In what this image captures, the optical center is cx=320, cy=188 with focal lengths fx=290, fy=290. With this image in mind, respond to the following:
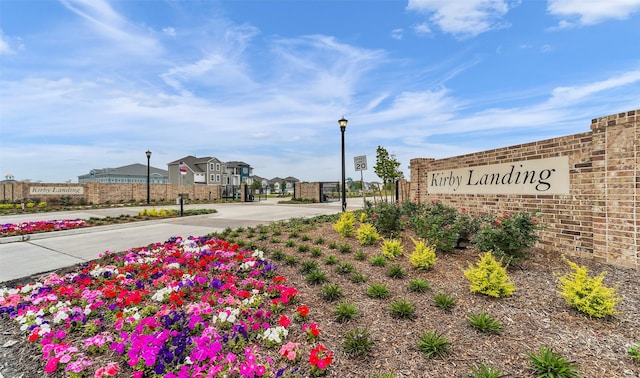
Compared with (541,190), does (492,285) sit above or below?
below

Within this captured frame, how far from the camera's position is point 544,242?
5.16 meters

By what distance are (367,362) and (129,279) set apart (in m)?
4.04

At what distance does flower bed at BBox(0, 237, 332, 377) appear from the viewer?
2.58m

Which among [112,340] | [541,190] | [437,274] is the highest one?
[541,190]

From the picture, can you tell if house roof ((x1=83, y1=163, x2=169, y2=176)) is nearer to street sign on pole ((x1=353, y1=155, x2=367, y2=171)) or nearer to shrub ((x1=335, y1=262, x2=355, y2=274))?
street sign on pole ((x1=353, y1=155, x2=367, y2=171))

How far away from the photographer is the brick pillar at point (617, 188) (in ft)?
13.0

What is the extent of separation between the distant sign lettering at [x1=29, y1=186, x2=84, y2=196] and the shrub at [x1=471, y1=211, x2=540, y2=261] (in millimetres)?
28910

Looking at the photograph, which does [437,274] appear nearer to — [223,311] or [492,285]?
[492,285]

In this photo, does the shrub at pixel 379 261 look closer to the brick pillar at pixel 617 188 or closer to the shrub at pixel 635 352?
the shrub at pixel 635 352

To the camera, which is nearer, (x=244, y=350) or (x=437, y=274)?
(x=244, y=350)

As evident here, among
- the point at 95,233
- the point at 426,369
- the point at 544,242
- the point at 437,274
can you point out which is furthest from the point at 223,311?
the point at 95,233

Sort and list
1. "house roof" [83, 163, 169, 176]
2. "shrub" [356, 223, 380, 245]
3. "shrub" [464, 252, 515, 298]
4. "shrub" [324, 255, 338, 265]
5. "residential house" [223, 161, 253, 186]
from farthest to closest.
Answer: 1. "residential house" [223, 161, 253, 186]
2. "house roof" [83, 163, 169, 176]
3. "shrub" [356, 223, 380, 245]
4. "shrub" [324, 255, 338, 265]
5. "shrub" [464, 252, 515, 298]

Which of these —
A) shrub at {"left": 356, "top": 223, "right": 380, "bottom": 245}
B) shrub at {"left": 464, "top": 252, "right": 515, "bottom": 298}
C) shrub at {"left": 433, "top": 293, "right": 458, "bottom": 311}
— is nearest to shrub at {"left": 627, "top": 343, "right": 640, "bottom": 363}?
shrub at {"left": 464, "top": 252, "right": 515, "bottom": 298}

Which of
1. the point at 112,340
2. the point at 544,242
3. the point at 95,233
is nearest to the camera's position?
the point at 112,340
